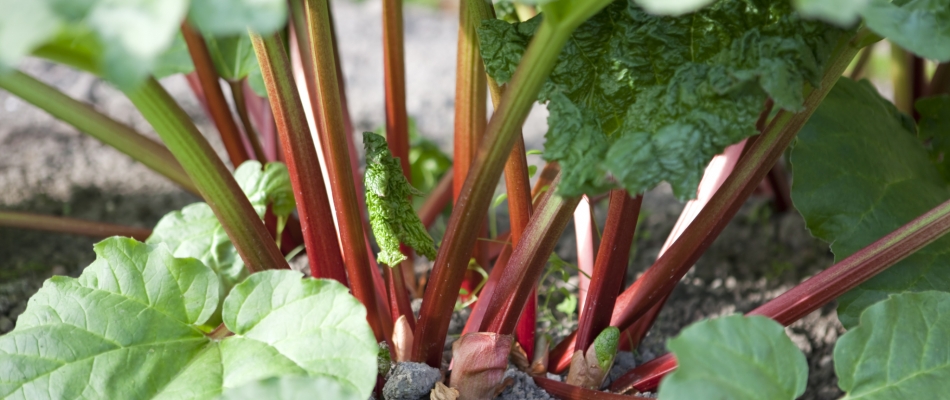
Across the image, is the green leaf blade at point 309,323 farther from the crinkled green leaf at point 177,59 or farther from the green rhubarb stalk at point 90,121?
the crinkled green leaf at point 177,59

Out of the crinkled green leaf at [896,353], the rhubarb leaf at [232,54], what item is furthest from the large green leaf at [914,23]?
the rhubarb leaf at [232,54]

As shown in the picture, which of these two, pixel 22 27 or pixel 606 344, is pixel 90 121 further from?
pixel 606 344

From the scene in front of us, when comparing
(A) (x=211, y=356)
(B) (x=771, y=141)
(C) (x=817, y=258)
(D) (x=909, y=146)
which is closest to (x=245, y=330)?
(A) (x=211, y=356)

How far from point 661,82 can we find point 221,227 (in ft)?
2.19

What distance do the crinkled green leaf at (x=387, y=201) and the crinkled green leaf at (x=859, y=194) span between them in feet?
1.65

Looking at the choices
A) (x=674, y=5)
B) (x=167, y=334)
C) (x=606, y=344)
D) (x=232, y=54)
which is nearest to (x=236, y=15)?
(x=674, y=5)

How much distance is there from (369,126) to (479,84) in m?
1.23

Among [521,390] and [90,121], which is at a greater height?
[90,121]

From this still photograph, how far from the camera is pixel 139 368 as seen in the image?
0.78 meters

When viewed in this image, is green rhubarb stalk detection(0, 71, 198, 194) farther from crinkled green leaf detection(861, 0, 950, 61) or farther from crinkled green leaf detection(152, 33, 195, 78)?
crinkled green leaf detection(861, 0, 950, 61)

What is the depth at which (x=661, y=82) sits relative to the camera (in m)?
0.80

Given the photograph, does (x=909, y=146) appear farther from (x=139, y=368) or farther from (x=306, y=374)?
(x=139, y=368)

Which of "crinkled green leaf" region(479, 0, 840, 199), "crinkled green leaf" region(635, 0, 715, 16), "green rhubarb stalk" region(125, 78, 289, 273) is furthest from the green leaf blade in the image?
"crinkled green leaf" region(635, 0, 715, 16)

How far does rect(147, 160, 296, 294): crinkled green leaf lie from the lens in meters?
1.08
